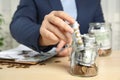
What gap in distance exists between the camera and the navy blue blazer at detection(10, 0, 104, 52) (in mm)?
1052

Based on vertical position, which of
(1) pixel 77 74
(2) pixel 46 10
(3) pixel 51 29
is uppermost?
(2) pixel 46 10

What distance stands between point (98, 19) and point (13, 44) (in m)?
0.85

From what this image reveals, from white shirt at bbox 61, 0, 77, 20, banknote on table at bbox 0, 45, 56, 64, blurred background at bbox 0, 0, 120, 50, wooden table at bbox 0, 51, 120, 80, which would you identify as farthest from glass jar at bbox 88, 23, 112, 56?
blurred background at bbox 0, 0, 120, 50

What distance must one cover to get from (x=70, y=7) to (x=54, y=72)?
1.95 feet

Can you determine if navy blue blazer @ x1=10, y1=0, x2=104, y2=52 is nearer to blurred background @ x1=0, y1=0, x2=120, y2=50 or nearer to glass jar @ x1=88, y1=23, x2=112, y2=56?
glass jar @ x1=88, y1=23, x2=112, y2=56

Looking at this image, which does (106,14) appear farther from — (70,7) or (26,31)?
(26,31)

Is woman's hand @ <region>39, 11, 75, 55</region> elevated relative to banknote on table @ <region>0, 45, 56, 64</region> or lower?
elevated

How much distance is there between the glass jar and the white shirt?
0.30 meters

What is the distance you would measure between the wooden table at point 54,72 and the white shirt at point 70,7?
0.42 m

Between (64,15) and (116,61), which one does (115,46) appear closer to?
(116,61)

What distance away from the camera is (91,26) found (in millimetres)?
1144

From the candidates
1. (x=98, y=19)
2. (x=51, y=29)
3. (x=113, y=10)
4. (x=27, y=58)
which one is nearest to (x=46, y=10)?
(x=98, y=19)

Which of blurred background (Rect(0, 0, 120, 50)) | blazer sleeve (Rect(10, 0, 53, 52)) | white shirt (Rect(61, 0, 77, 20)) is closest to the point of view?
blazer sleeve (Rect(10, 0, 53, 52))

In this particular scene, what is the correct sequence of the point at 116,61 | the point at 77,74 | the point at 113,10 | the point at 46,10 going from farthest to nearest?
the point at 113,10 → the point at 46,10 → the point at 116,61 → the point at 77,74
